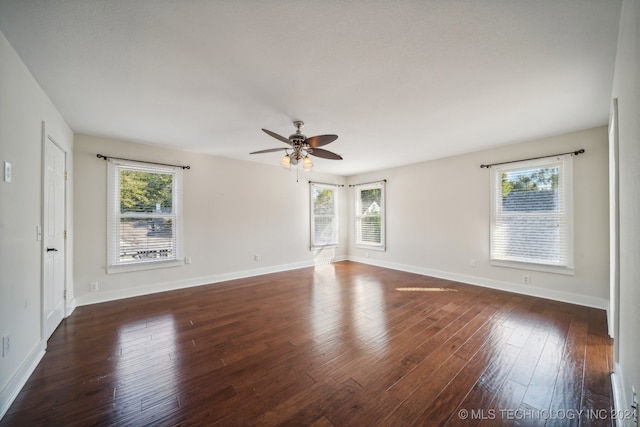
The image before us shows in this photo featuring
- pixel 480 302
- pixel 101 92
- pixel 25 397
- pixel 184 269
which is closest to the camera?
pixel 25 397

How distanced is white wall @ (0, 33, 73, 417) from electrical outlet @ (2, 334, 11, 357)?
3 cm

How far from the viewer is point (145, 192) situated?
13.0ft

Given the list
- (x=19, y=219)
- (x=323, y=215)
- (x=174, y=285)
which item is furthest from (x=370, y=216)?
(x=19, y=219)

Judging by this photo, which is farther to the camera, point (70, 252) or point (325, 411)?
point (70, 252)

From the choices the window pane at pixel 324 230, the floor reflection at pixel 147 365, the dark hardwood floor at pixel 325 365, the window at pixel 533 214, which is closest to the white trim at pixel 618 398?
the dark hardwood floor at pixel 325 365

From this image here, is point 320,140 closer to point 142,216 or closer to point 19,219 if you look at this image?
point 19,219

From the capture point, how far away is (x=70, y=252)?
3.29 meters

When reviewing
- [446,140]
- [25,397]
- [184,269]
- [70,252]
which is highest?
[446,140]

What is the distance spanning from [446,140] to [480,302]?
95.7 inches

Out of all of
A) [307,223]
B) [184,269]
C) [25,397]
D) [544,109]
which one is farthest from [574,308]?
[184,269]

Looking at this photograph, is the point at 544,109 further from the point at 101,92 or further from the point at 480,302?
the point at 101,92

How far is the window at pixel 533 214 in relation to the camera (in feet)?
11.4

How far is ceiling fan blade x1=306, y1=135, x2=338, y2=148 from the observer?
2592 millimetres

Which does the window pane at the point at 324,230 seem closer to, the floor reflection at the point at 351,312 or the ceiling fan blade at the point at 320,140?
the floor reflection at the point at 351,312
